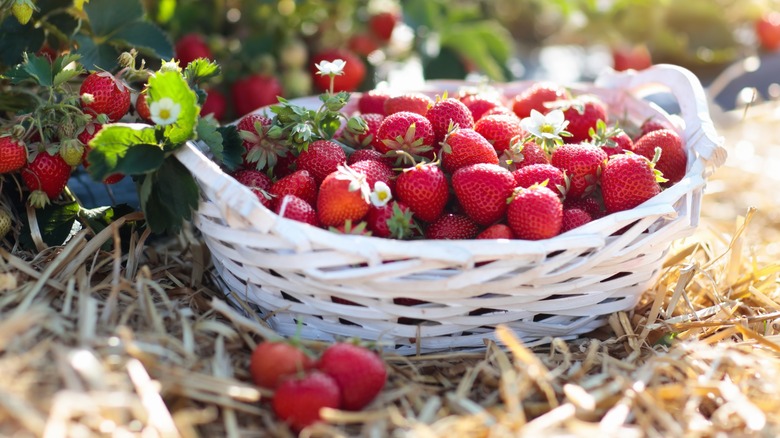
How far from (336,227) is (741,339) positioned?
75 centimetres

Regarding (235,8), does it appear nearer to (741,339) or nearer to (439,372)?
(439,372)

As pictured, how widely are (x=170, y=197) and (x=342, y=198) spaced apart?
0.94 ft

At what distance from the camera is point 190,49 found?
2.02m

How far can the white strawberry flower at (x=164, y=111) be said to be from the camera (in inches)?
46.7

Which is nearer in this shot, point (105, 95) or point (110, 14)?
point (105, 95)

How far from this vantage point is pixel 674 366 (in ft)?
3.89

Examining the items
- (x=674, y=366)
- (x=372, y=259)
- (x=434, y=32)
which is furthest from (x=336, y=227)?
(x=434, y=32)

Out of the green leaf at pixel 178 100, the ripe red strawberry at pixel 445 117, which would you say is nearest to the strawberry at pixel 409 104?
the ripe red strawberry at pixel 445 117

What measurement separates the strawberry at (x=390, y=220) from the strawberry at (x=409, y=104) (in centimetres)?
32

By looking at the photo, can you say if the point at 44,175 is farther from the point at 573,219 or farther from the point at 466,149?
the point at 573,219

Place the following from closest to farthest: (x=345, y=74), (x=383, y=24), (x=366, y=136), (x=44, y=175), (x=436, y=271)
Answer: (x=436, y=271)
(x=44, y=175)
(x=366, y=136)
(x=345, y=74)
(x=383, y=24)

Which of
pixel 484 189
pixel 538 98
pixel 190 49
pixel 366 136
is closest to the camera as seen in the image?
pixel 484 189

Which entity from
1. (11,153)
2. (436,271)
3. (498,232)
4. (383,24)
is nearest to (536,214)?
(498,232)

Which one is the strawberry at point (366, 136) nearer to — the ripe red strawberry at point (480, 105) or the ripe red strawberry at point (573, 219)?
the ripe red strawberry at point (480, 105)
